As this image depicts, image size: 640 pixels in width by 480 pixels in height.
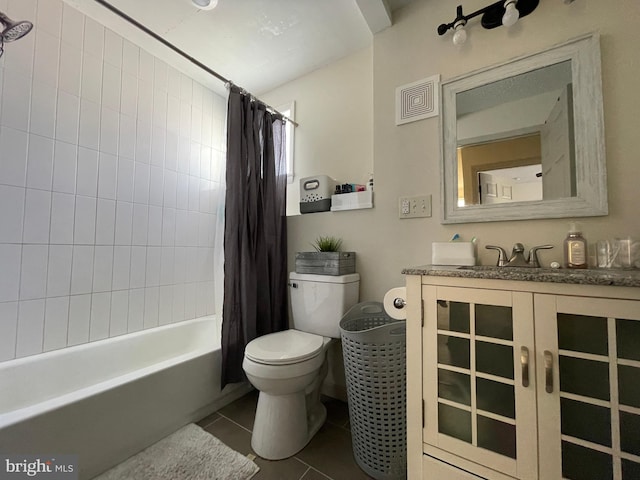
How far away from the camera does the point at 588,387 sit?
65 centimetres

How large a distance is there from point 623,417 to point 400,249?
0.95 metres

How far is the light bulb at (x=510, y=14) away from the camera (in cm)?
110

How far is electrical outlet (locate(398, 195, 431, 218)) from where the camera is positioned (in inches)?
52.7

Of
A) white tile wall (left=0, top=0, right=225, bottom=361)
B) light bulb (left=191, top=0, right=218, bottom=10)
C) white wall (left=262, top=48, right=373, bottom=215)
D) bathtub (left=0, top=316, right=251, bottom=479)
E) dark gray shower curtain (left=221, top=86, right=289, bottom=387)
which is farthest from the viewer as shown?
white wall (left=262, top=48, right=373, bottom=215)

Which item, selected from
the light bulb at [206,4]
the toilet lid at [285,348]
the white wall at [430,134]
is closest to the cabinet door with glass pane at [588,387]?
the white wall at [430,134]

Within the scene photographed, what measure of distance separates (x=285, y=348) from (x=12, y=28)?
1827 mm

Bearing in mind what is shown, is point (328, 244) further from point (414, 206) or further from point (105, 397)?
point (105, 397)

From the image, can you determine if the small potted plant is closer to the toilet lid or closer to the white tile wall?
the toilet lid

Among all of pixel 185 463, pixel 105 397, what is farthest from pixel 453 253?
pixel 105 397

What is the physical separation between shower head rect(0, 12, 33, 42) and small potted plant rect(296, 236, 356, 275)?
5.24 ft

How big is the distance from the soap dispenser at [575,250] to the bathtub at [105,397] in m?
1.80

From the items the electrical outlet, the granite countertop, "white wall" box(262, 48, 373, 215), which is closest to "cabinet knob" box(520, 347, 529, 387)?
the granite countertop

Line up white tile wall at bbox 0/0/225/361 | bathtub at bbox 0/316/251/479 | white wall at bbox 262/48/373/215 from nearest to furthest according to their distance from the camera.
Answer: bathtub at bbox 0/316/251/479 → white tile wall at bbox 0/0/225/361 → white wall at bbox 262/48/373/215

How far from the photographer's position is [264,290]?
5.79ft
